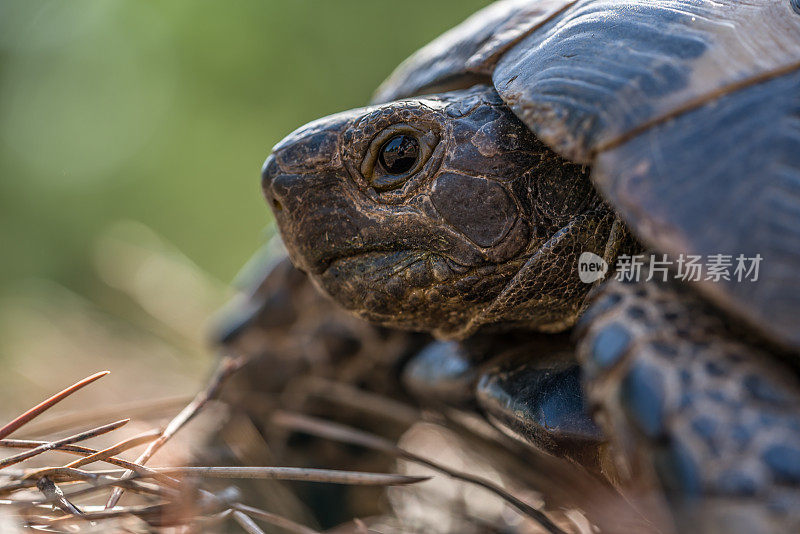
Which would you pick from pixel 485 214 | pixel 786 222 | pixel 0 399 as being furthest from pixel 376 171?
pixel 0 399

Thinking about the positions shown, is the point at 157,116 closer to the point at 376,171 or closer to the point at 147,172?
the point at 147,172

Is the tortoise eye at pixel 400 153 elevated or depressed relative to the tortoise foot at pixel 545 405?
elevated

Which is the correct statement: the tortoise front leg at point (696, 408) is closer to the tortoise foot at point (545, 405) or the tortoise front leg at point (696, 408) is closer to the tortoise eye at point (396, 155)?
the tortoise foot at point (545, 405)

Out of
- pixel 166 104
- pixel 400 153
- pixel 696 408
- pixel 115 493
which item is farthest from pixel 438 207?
pixel 166 104

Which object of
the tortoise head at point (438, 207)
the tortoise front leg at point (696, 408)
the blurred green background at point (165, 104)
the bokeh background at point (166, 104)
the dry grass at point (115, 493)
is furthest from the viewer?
the blurred green background at point (165, 104)

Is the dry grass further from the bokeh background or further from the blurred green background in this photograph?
the blurred green background

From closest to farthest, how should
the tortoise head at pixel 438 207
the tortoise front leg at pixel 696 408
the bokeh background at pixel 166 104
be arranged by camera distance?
the tortoise front leg at pixel 696 408 → the tortoise head at pixel 438 207 → the bokeh background at pixel 166 104

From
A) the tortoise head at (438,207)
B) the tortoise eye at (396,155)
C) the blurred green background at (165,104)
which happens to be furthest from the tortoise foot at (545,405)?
the blurred green background at (165,104)

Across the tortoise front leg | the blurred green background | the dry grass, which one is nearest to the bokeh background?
the blurred green background
